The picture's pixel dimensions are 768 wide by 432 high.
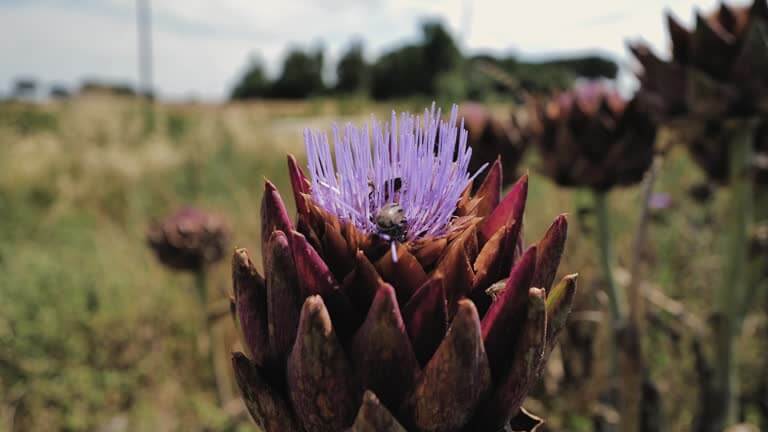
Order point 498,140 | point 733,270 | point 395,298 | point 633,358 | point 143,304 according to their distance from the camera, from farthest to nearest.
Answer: point 143,304 → point 498,140 → point 733,270 → point 633,358 → point 395,298

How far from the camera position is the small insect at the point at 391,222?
50 cm

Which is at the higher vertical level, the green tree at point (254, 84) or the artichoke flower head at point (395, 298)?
the green tree at point (254, 84)

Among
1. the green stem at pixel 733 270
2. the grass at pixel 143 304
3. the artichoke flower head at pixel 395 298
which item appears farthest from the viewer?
the grass at pixel 143 304

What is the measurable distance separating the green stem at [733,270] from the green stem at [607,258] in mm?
182

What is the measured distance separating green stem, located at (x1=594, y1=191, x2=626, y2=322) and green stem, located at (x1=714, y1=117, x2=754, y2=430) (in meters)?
0.18

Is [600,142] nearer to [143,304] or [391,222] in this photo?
[391,222]

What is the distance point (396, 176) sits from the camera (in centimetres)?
58

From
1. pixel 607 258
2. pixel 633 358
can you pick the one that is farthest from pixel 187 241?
pixel 633 358

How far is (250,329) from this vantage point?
53cm

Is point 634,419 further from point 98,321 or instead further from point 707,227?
point 98,321

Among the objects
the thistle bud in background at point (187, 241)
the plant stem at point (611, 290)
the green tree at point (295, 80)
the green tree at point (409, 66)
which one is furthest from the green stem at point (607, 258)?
the green tree at point (295, 80)

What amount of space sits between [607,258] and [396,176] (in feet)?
2.53

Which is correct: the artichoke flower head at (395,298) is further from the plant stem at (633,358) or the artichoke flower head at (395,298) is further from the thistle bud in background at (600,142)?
the thistle bud in background at (600,142)

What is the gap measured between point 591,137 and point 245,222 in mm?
2544
